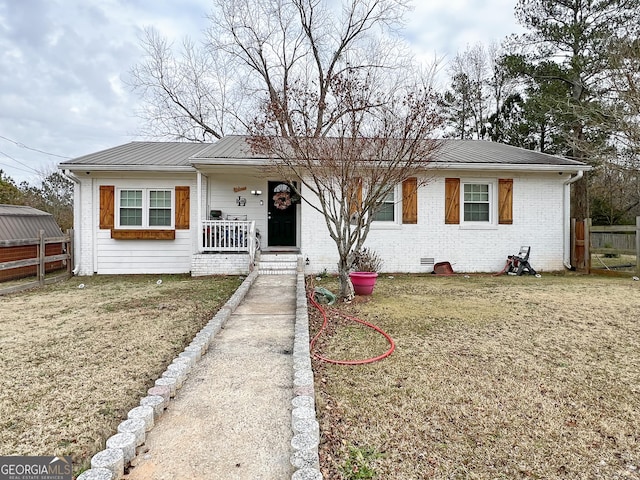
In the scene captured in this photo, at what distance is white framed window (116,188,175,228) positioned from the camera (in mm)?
9492

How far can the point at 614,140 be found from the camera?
1195 centimetres

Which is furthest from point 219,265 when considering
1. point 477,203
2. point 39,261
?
point 477,203

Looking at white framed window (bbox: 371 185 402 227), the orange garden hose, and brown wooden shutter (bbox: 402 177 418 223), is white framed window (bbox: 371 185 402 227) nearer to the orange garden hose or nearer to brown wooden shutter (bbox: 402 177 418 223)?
brown wooden shutter (bbox: 402 177 418 223)

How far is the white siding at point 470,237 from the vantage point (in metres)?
9.43

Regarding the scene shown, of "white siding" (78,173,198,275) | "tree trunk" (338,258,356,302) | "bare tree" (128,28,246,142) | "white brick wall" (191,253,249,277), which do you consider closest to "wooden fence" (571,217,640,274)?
"tree trunk" (338,258,356,302)

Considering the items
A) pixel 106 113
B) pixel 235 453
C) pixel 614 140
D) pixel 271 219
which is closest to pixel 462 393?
pixel 235 453

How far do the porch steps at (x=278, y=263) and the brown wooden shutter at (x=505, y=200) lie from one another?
5.39 metres

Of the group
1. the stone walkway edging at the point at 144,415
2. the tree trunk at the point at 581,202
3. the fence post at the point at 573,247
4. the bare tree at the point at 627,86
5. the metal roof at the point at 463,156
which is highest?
the bare tree at the point at 627,86

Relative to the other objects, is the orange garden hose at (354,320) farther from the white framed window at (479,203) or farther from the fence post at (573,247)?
the fence post at (573,247)

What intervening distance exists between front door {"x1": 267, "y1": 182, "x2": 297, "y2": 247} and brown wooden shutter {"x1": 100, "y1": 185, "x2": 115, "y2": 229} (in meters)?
3.99

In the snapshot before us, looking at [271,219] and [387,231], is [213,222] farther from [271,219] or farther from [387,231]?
[387,231]

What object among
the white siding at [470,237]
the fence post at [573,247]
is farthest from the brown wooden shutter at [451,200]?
the fence post at [573,247]

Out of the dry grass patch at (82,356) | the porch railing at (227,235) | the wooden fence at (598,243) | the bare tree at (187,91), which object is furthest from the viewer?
the bare tree at (187,91)

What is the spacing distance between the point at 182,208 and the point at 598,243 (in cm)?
1095
